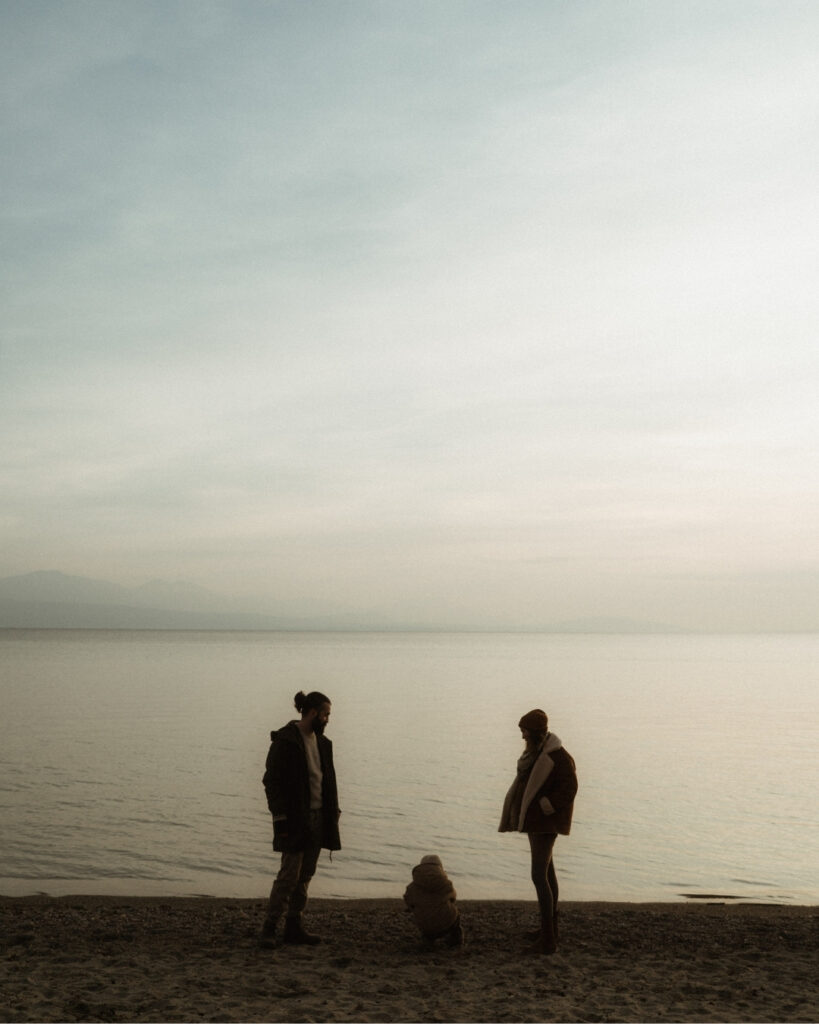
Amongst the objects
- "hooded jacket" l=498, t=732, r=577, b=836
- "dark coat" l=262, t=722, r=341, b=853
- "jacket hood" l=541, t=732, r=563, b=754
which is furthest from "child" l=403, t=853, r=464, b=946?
"jacket hood" l=541, t=732, r=563, b=754

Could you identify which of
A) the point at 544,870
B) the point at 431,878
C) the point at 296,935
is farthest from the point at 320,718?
the point at 544,870

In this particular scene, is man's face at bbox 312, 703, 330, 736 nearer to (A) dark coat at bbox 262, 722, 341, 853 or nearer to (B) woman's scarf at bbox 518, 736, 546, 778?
(A) dark coat at bbox 262, 722, 341, 853

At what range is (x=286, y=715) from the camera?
137ft

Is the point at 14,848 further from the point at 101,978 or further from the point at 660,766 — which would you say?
the point at 660,766

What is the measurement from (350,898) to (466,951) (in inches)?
172

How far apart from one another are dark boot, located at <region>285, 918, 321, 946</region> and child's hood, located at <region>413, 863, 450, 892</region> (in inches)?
39.9

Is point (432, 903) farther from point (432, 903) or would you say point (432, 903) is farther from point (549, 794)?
point (549, 794)

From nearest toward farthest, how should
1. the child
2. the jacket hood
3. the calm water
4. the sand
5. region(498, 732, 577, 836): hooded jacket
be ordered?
1. the sand
2. region(498, 732, 577, 836): hooded jacket
3. the jacket hood
4. the child
5. the calm water

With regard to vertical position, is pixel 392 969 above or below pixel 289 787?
below

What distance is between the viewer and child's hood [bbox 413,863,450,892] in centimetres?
827

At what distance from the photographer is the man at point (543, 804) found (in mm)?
7965

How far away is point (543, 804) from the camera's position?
7914 millimetres

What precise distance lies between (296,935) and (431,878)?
122 cm

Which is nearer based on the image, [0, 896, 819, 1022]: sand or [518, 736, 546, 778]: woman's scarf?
[0, 896, 819, 1022]: sand
